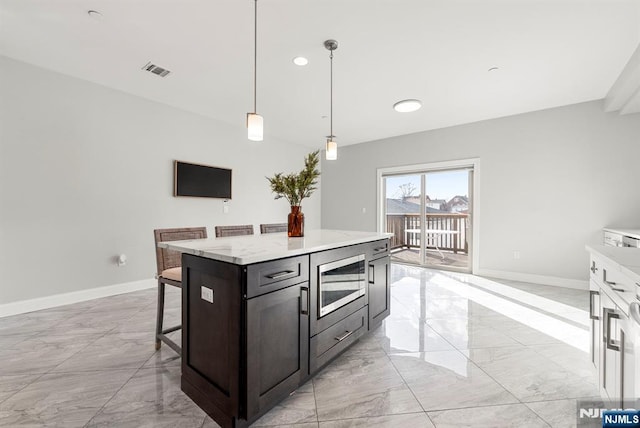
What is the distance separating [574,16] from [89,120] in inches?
194

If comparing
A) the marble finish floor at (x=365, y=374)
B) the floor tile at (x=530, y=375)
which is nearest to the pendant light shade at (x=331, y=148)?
the marble finish floor at (x=365, y=374)

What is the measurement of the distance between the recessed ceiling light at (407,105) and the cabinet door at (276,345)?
3.09m

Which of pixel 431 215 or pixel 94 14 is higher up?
pixel 94 14

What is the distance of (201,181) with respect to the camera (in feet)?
13.9

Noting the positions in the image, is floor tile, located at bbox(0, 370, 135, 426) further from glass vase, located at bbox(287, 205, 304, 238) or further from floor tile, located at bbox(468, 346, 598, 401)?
floor tile, located at bbox(468, 346, 598, 401)

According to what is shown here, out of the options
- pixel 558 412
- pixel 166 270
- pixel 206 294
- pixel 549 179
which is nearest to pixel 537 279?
pixel 549 179

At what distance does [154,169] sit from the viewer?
3.77m

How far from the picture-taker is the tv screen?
3.99 metres

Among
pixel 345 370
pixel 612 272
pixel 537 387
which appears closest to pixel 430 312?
pixel 537 387

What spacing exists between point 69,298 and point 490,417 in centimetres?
416

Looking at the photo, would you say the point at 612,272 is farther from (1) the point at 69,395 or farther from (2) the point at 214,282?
(1) the point at 69,395

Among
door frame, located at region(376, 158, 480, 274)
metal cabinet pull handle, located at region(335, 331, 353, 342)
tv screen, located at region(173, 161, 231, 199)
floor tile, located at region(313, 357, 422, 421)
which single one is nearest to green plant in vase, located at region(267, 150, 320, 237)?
metal cabinet pull handle, located at region(335, 331, 353, 342)

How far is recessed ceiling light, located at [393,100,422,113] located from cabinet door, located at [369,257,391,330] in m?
2.31

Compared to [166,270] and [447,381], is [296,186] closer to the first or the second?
[166,270]
